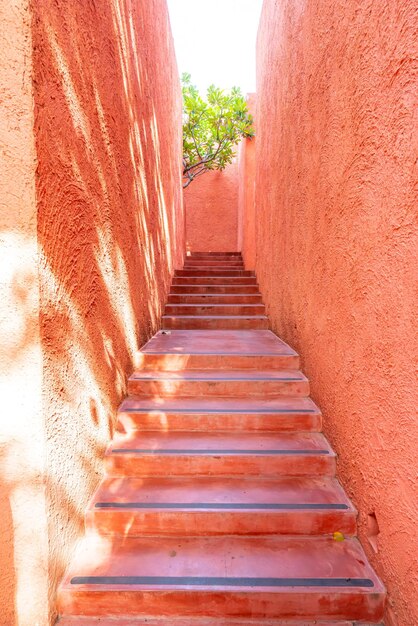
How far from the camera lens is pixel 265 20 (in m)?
4.20

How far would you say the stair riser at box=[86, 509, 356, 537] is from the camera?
1.71 m

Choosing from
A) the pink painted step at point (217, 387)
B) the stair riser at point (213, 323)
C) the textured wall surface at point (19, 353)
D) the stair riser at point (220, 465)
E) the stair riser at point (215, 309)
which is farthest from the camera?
the stair riser at point (215, 309)

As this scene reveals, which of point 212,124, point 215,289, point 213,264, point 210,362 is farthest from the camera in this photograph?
point 212,124

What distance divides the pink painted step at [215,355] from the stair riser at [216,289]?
1.69m

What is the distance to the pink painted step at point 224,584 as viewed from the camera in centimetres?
142

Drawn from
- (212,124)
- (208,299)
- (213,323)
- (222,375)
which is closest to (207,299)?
(208,299)

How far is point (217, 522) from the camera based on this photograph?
171 centimetres

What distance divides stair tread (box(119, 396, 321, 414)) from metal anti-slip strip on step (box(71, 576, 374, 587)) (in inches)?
37.4

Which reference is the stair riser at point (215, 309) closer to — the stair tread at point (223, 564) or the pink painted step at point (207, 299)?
the pink painted step at point (207, 299)

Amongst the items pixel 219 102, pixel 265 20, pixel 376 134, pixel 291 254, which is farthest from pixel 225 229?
pixel 376 134

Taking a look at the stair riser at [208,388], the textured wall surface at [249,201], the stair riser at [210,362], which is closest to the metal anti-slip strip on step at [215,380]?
the stair riser at [208,388]

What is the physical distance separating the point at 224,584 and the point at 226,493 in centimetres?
44

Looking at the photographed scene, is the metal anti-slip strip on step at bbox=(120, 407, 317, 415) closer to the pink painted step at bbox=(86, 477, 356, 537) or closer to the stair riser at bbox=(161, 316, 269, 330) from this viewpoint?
the pink painted step at bbox=(86, 477, 356, 537)

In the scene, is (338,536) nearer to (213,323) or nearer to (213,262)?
(213,323)
